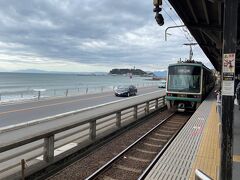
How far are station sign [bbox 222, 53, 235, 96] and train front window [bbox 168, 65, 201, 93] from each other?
50.9ft

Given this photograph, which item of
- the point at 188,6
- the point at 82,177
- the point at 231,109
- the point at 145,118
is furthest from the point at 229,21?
the point at 145,118

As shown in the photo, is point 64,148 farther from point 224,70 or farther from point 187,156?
point 224,70

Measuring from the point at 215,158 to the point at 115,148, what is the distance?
12.7 ft

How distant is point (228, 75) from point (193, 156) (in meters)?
3.70

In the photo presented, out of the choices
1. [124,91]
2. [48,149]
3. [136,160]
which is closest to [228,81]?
[136,160]

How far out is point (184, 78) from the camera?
20.3 meters

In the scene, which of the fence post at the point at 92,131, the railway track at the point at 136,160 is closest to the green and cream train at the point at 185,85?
the railway track at the point at 136,160

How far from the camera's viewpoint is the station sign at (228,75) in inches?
188

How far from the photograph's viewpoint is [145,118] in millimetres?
17094

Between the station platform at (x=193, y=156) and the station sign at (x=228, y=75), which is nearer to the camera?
the station sign at (x=228, y=75)

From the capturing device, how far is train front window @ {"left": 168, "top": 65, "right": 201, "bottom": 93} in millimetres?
20062

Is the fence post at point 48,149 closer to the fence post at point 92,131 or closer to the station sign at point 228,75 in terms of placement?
the fence post at point 92,131

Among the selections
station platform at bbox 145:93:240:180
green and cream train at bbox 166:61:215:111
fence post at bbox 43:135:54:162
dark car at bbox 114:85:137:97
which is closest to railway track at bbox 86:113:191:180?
station platform at bbox 145:93:240:180

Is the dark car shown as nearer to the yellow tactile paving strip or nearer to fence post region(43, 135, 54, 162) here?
Answer: the yellow tactile paving strip
